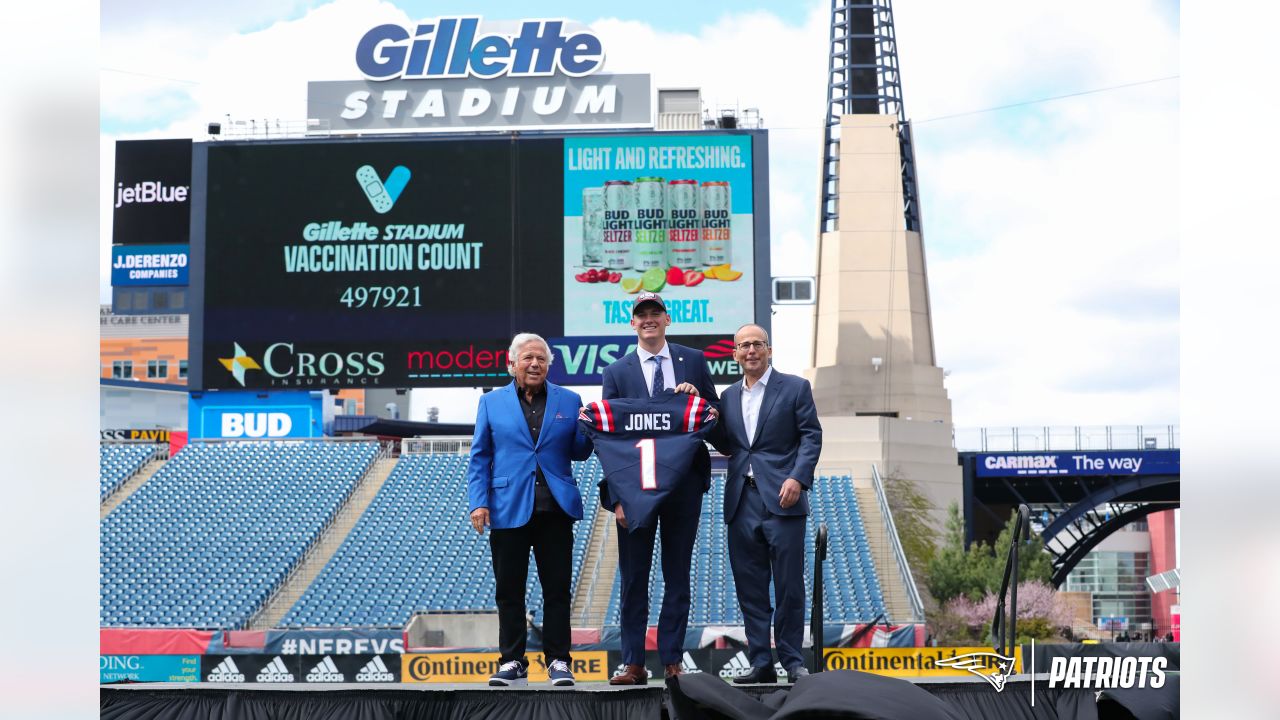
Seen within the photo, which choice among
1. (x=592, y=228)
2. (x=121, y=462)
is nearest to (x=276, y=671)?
(x=592, y=228)

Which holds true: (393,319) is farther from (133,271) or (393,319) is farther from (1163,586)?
(1163,586)

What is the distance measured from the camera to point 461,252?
2011 centimetres

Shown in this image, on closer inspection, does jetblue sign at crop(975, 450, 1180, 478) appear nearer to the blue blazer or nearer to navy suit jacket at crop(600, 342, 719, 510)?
navy suit jacket at crop(600, 342, 719, 510)

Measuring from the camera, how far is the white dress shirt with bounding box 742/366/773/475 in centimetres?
534

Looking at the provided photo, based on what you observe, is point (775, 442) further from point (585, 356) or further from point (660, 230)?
point (660, 230)

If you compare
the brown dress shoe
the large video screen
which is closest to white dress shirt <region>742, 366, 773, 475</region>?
the brown dress shoe

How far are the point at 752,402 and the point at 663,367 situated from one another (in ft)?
1.36

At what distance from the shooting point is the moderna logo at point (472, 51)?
20.8 metres

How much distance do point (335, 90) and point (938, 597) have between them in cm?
1399

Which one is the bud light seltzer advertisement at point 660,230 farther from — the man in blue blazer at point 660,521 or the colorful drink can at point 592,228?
the man in blue blazer at point 660,521

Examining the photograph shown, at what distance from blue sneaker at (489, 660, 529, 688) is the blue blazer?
555 mm

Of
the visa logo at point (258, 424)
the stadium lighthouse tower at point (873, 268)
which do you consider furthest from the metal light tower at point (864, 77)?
the visa logo at point (258, 424)
